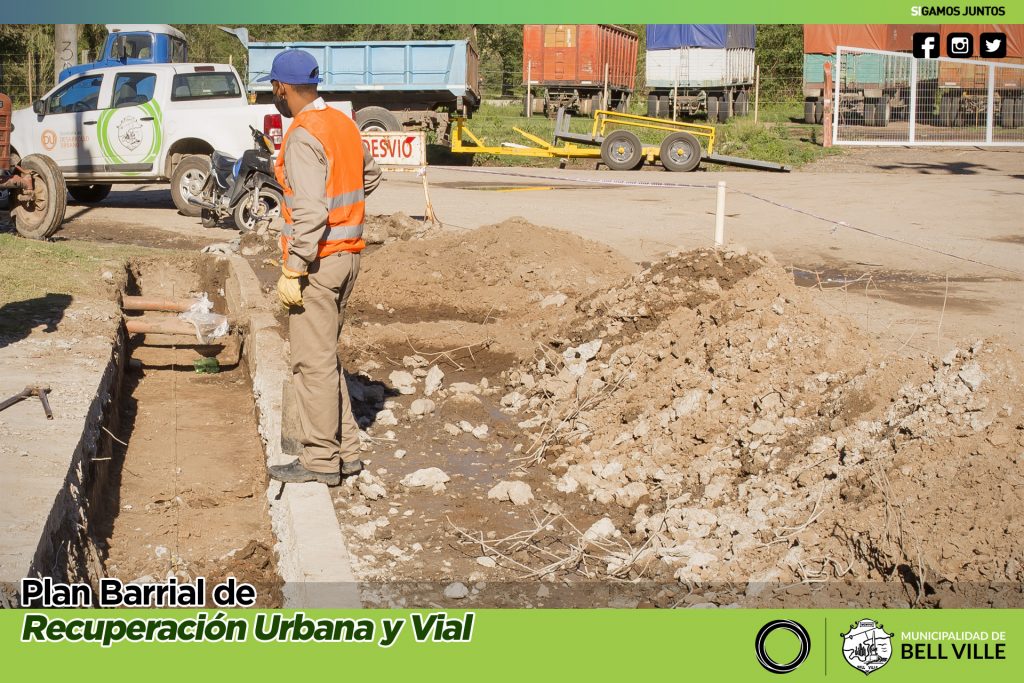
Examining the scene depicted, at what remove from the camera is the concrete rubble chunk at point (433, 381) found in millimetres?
8141

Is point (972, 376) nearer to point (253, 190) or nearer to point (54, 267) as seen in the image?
point (54, 267)

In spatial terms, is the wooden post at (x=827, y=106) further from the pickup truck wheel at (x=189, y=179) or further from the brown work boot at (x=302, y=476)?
the brown work boot at (x=302, y=476)

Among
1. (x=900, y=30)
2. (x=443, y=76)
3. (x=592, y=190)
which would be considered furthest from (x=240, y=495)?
(x=900, y=30)

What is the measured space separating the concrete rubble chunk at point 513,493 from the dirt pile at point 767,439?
0.78ft

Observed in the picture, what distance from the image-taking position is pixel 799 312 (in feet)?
23.1

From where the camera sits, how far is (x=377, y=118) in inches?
990

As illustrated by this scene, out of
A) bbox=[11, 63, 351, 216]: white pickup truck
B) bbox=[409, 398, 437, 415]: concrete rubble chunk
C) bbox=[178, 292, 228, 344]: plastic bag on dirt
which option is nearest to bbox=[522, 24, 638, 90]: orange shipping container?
bbox=[11, 63, 351, 216]: white pickup truck

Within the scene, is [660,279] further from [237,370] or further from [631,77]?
[631,77]

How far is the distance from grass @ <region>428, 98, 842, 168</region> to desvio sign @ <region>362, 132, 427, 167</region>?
1215 centimetres

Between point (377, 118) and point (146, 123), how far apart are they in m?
9.40

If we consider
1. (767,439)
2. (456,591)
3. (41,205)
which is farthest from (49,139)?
(456,591)

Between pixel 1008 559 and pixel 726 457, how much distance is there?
1877 millimetres

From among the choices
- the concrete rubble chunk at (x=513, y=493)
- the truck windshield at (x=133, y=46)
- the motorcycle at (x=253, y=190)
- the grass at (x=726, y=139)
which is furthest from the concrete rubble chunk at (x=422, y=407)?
the grass at (x=726, y=139)

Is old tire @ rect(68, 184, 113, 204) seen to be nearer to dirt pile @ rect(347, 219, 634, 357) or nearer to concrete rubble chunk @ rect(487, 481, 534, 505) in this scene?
dirt pile @ rect(347, 219, 634, 357)
